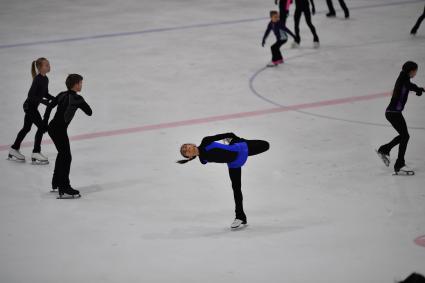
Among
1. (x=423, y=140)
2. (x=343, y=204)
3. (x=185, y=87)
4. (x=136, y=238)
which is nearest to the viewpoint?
(x=136, y=238)

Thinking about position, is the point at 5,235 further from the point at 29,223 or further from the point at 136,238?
the point at 136,238

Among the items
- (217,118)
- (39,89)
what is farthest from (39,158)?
(217,118)

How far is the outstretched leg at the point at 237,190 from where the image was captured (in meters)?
9.80

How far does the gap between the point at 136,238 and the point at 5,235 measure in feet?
5.72

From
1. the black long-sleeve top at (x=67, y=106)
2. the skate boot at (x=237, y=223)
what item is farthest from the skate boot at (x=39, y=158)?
the skate boot at (x=237, y=223)

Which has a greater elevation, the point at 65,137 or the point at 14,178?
the point at 65,137

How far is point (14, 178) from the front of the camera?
38.9 ft

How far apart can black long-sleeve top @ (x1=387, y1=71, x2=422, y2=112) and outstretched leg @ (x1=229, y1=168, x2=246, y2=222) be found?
3.05 metres

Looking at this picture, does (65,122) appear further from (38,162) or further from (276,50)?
(276,50)

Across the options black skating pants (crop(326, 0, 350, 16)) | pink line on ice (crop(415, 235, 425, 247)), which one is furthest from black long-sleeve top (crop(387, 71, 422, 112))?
black skating pants (crop(326, 0, 350, 16))

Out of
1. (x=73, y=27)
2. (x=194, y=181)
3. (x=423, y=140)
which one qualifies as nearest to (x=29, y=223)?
(x=194, y=181)

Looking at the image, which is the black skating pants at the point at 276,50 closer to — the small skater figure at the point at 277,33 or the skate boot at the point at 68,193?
the small skater figure at the point at 277,33

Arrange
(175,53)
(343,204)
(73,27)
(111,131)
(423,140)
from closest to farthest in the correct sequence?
(343,204) → (423,140) → (111,131) → (175,53) → (73,27)

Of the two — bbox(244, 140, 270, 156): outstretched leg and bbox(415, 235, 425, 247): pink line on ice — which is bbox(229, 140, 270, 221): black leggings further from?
bbox(415, 235, 425, 247): pink line on ice
